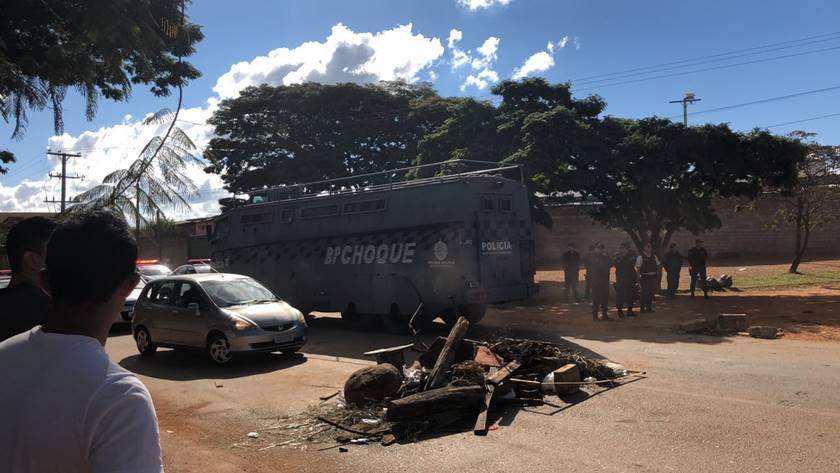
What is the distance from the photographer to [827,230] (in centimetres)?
3188

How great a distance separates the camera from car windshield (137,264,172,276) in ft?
63.7

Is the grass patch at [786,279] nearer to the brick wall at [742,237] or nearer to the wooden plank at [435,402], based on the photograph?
the brick wall at [742,237]

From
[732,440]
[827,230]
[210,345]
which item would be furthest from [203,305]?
[827,230]

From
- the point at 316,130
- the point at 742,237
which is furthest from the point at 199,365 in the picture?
the point at 742,237

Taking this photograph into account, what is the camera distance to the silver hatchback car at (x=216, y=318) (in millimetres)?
9953

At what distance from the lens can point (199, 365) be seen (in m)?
10.4

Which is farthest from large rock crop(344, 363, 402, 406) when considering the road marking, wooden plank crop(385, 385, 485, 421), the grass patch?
the grass patch

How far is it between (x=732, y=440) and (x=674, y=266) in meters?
13.1

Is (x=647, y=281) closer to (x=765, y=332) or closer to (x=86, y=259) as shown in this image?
(x=765, y=332)

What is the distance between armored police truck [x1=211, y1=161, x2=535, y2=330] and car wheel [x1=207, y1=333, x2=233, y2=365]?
4.28 meters

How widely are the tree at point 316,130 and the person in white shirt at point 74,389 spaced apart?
28.1 m

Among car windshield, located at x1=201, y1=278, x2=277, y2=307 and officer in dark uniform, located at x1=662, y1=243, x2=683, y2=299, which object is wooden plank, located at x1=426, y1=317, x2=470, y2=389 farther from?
officer in dark uniform, located at x1=662, y1=243, x2=683, y2=299

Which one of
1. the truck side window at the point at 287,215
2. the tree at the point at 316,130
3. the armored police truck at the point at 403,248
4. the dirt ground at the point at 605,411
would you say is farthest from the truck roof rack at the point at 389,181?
the tree at the point at 316,130

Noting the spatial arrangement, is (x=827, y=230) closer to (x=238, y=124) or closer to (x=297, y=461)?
→ (x=238, y=124)
